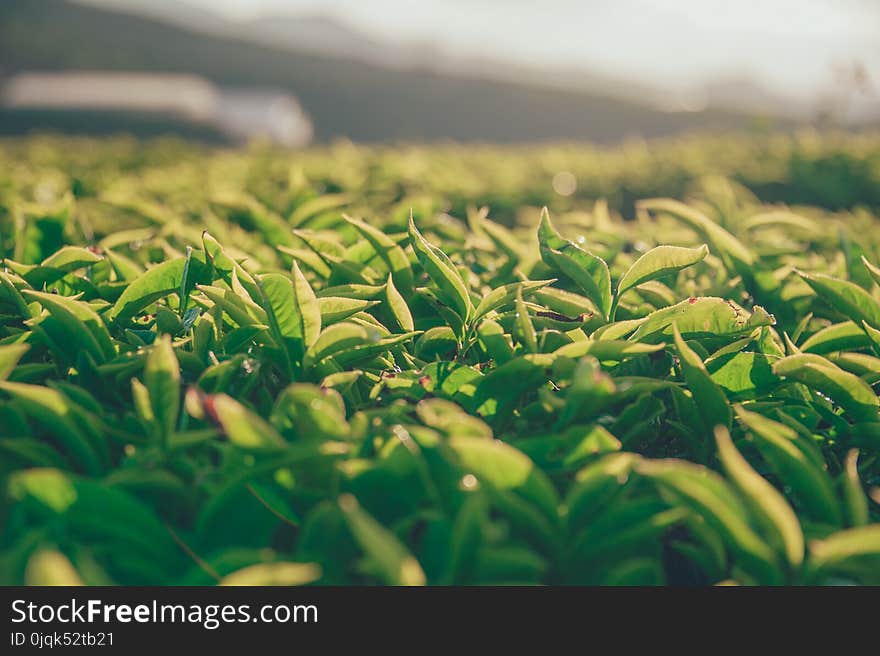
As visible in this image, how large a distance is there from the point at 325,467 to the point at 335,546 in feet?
0.43

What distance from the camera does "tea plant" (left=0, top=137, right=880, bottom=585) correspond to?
1.14 metres

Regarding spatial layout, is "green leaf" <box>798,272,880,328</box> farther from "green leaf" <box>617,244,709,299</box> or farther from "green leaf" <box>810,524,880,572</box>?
"green leaf" <box>810,524,880,572</box>

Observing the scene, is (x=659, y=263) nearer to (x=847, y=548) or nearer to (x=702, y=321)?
(x=702, y=321)

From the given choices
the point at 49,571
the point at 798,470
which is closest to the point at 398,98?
the point at 798,470

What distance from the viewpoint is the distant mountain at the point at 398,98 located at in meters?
35.3

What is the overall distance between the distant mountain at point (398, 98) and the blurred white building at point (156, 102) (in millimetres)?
4483

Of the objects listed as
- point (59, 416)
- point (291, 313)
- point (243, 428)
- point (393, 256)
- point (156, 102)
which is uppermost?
point (156, 102)

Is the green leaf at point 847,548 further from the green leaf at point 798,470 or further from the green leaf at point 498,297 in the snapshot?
the green leaf at point 498,297

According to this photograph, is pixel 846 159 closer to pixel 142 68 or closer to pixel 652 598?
pixel 652 598

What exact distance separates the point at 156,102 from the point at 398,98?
15.6 meters

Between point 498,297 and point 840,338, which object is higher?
point 498,297

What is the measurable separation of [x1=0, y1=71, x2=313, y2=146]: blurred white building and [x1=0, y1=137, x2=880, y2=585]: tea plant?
18.7m

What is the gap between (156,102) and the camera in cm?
2362

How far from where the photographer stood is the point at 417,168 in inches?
187
